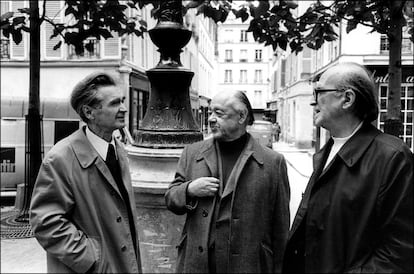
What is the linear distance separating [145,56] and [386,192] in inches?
837

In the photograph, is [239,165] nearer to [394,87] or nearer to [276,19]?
[276,19]

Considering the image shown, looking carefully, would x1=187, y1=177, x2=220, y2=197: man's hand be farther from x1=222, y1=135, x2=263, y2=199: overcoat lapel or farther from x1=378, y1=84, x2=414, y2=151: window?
x1=378, y1=84, x2=414, y2=151: window

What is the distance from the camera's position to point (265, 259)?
2697 millimetres

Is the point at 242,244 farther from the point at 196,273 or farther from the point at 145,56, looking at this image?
the point at 145,56

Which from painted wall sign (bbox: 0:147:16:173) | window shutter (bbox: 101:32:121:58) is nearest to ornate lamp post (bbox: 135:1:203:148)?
painted wall sign (bbox: 0:147:16:173)

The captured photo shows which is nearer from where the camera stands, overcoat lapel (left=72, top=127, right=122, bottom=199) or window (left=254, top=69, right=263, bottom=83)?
overcoat lapel (left=72, top=127, right=122, bottom=199)

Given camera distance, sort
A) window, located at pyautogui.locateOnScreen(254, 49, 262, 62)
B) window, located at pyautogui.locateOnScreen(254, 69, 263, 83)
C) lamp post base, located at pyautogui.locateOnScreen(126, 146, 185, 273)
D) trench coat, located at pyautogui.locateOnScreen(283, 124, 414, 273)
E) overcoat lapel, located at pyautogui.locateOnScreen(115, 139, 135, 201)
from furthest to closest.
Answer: window, located at pyautogui.locateOnScreen(254, 69, 263, 83) < window, located at pyautogui.locateOnScreen(254, 49, 262, 62) < lamp post base, located at pyautogui.locateOnScreen(126, 146, 185, 273) < overcoat lapel, located at pyautogui.locateOnScreen(115, 139, 135, 201) < trench coat, located at pyautogui.locateOnScreen(283, 124, 414, 273)

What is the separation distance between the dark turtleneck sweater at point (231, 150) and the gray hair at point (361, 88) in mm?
746

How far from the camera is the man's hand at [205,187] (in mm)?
2639

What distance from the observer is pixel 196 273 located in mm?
2670

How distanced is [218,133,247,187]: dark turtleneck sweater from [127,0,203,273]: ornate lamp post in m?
1.17

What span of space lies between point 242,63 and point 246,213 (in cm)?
7059

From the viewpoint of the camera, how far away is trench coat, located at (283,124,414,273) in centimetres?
202

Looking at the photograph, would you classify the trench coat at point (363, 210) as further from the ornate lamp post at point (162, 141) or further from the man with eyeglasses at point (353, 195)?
the ornate lamp post at point (162, 141)
